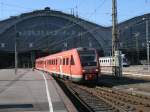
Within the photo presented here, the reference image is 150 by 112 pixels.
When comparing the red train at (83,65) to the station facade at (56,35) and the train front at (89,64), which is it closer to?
the train front at (89,64)

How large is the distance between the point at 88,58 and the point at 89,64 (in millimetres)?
600

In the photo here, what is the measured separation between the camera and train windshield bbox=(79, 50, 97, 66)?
35.0 meters

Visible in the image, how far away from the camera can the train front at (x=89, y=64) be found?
3428 cm

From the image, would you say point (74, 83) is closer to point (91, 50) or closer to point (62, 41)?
point (91, 50)

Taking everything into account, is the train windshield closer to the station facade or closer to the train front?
the train front

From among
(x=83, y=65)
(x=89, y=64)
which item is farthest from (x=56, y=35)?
(x=83, y=65)

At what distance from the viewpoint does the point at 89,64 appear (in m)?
34.9

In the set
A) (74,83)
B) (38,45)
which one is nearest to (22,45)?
(38,45)

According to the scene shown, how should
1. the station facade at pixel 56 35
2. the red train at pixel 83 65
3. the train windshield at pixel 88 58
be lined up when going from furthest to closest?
1. the station facade at pixel 56 35
2. the train windshield at pixel 88 58
3. the red train at pixel 83 65

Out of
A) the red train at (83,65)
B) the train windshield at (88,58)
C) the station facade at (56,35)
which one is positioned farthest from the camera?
the station facade at (56,35)

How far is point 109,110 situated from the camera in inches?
736

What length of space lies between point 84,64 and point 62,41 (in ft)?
374

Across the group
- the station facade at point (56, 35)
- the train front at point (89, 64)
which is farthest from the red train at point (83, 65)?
the station facade at point (56, 35)

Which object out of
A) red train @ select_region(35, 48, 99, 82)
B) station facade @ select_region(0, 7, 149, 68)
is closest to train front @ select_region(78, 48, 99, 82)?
red train @ select_region(35, 48, 99, 82)
